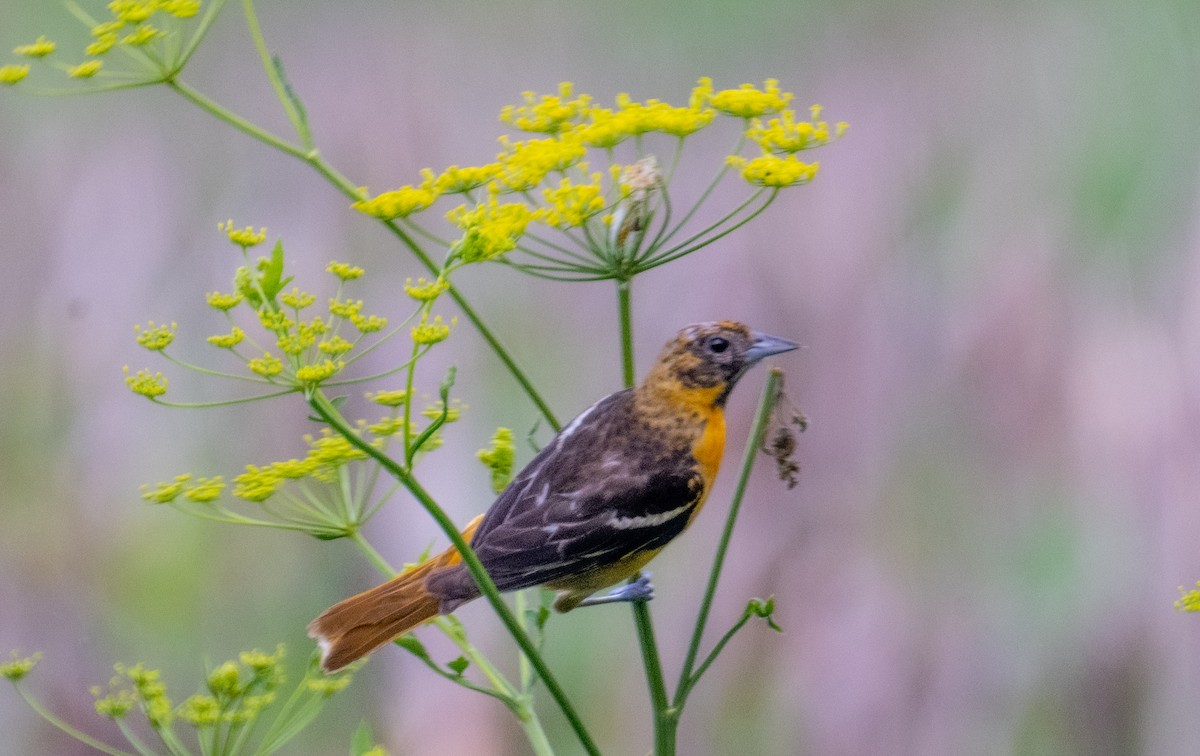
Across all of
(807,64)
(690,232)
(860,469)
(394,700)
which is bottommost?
(394,700)

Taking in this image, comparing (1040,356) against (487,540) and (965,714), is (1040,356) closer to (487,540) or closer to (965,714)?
(965,714)

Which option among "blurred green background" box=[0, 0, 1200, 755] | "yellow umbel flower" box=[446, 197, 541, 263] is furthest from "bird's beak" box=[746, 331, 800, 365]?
"blurred green background" box=[0, 0, 1200, 755]

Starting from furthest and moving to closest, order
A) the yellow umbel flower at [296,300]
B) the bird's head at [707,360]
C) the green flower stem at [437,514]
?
1. the bird's head at [707,360]
2. the yellow umbel flower at [296,300]
3. the green flower stem at [437,514]

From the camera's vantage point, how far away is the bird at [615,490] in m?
1.25

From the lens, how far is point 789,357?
222 cm

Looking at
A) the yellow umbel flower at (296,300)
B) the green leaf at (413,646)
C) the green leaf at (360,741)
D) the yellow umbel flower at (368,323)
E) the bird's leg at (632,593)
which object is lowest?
the green leaf at (360,741)

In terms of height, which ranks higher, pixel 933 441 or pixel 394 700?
pixel 933 441

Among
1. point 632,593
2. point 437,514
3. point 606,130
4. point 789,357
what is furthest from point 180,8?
point 789,357

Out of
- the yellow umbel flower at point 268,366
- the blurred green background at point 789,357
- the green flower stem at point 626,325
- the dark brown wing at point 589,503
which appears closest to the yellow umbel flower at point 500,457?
the dark brown wing at point 589,503

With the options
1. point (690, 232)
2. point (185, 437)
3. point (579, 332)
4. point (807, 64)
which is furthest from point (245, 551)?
point (807, 64)

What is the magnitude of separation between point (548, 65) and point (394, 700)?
1.26m

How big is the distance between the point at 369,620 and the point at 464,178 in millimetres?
433

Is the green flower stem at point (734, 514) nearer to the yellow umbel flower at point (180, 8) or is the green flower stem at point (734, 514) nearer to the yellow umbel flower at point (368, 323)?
the yellow umbel flower at point (368, 323)

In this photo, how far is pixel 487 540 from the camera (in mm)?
1259
